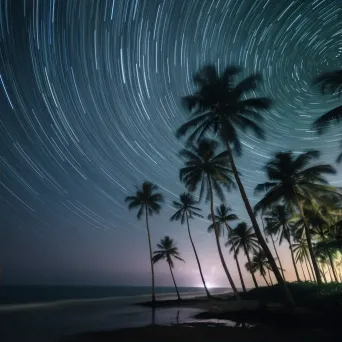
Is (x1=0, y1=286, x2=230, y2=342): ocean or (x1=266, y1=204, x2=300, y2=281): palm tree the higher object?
(x1=266, y1=204, x2=300, y2=281): palm tree

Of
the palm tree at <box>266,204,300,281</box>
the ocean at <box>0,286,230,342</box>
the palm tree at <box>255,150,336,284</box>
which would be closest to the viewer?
the ocean at <box>0,286,230,342</box>

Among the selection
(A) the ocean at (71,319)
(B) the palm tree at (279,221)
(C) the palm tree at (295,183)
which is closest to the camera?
(A) the ocean at (71,319)

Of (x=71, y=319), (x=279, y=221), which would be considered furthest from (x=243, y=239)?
(x=71, y=319)

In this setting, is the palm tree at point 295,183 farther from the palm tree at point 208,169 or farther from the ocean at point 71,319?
the ocean at point 71,319

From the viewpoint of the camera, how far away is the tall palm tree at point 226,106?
18734 millimetres

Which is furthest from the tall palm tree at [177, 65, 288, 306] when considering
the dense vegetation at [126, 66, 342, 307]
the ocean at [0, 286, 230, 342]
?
the ocean at [0, 286, 230, 342]

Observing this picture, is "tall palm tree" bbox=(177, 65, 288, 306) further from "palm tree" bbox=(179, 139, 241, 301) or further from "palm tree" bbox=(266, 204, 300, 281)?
"palm tree" bbox=(266, 204, 300, 281)

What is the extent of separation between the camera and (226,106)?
62.4ft

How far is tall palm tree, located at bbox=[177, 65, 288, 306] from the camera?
1873 cm

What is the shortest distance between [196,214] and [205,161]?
1347 cm

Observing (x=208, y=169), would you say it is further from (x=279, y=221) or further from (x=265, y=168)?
(x=279, y=221)


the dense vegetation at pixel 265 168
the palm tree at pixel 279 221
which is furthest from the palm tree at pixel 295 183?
the palm tree at pixel 279 221

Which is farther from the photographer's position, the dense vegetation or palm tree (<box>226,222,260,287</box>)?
palm tree (<box>226,222,260,287</box>)

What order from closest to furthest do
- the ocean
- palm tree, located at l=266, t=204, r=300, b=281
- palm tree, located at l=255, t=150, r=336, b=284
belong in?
1. the ocean
2. palm tree, located at l=255, t=150, r=336, b=284
3. palm tree, located at l=266, t=204, r=300, b=281
